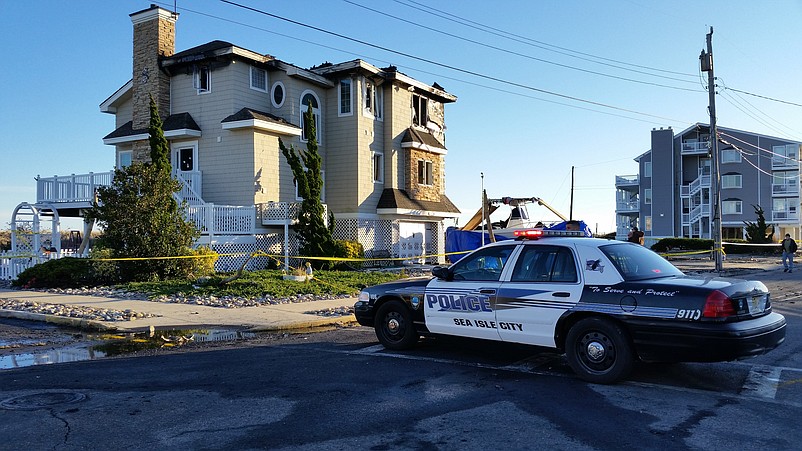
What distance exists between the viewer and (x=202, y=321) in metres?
12.2

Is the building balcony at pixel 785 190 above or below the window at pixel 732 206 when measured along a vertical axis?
above

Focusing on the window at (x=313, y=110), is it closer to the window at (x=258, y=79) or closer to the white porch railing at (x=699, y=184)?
the window at (x=258, y=79)

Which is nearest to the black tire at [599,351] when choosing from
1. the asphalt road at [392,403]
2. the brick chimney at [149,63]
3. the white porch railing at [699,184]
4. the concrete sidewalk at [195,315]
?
the asphalt road at [392,403]

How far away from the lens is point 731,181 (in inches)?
2395

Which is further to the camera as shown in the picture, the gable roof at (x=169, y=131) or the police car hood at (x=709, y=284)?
the gable roof at (x=169, y=131)

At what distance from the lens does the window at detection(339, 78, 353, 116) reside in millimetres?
28781

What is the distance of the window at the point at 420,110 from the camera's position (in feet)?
106

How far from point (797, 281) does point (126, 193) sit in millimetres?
21112

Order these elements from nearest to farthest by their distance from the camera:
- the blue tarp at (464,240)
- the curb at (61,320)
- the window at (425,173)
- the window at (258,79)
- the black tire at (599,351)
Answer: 1. the black tire at (599,351)
2. the curb at (61,320)
3. the window at (258,79)
4. the blue tarp at (464,240)
5. the window at (425,173)

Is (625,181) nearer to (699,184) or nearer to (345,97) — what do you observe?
(699,184)

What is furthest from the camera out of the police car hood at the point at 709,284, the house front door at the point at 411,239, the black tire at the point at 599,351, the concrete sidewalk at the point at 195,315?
the house front door at the point at 411,239

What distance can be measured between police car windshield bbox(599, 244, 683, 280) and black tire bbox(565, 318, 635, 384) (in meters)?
0.60

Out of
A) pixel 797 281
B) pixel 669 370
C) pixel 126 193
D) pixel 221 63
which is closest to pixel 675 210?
pixel 797 281

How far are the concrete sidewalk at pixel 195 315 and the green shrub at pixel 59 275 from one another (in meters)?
2.71
